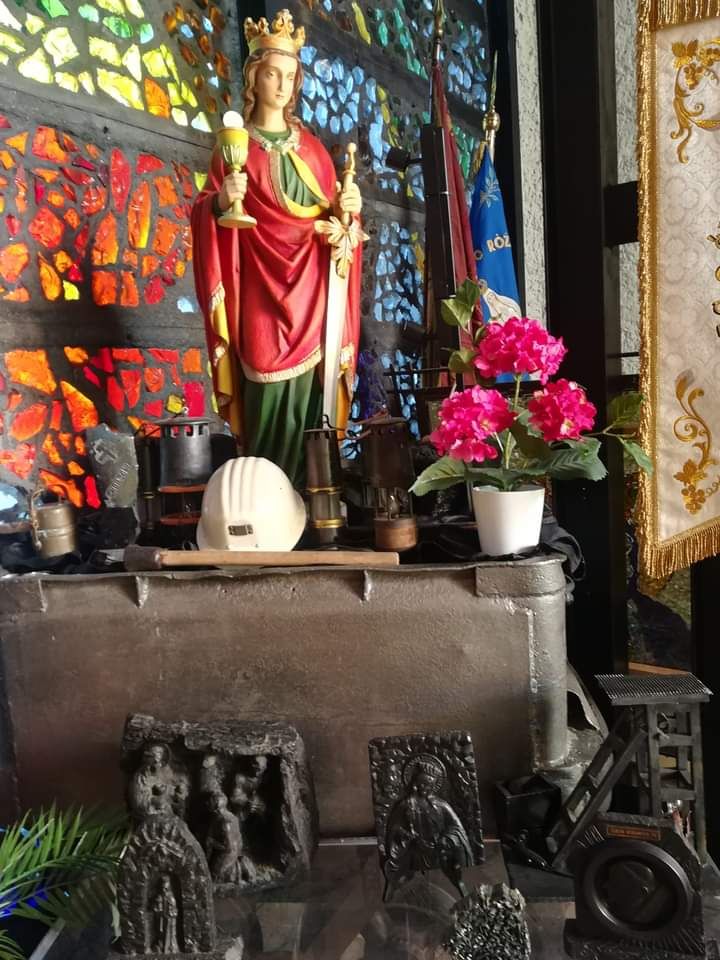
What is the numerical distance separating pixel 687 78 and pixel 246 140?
1.02 metres

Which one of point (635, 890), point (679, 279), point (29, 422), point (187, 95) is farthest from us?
point (187, 95)

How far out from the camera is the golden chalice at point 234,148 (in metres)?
1.92

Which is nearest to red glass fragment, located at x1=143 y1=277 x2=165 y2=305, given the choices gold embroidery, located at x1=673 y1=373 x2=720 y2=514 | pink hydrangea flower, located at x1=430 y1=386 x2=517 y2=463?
pink hydrangea flower, located at x1=430 y1=386 x2=517 y2=463

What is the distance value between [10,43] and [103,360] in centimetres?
95

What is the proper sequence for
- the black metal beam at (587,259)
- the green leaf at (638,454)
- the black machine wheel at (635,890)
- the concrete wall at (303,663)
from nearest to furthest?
the black machine wheel at (635,890)
the concrete wall at (303,663)
the green leaf at (638,454)
the black metal beam at (587,259)

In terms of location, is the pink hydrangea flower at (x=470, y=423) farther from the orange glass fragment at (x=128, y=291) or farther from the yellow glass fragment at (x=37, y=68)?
the yellow glass fragment at (x=37, y=68)

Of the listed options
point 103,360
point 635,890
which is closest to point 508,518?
point 635,890

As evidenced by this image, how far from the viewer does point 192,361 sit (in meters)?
3.01

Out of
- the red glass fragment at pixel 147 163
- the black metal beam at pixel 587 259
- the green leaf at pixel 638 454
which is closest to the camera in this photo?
the green leaf at pixel 638 454

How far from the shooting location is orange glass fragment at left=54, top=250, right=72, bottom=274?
253 cm

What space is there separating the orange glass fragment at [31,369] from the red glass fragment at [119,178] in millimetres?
Answer: 623

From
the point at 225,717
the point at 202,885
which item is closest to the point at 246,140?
the point at 225,717

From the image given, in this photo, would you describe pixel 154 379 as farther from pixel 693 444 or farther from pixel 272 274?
pixel 693 444

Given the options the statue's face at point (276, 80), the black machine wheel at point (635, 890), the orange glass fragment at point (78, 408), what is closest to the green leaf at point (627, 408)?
the black machine wheel at point (635, 890)
